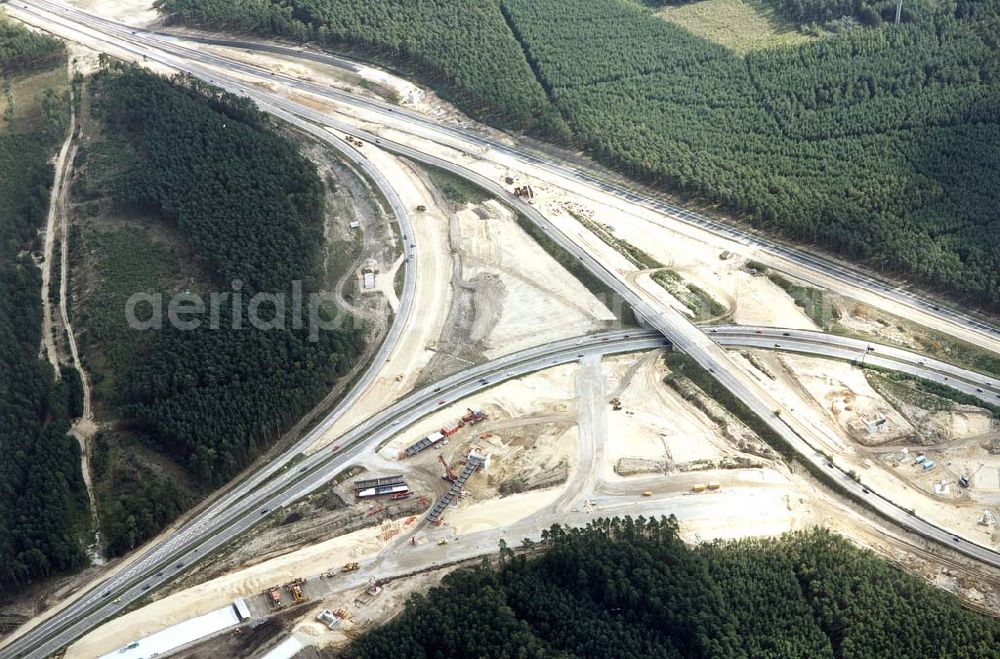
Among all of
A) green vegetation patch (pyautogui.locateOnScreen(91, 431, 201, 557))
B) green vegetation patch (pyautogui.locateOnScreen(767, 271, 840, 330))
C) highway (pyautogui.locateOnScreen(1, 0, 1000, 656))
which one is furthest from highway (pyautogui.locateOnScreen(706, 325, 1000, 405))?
green vegetation patch (pyautogui.locateOnScreen(91, 431, 201, 557))

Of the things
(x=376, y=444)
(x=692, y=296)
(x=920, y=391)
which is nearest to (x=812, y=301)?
(x=692, y=296)

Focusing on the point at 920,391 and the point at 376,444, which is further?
the point at 920,391

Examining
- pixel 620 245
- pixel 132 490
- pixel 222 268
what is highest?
pixel 222 268

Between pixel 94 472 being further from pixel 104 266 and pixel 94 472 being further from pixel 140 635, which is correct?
pixel 104 266

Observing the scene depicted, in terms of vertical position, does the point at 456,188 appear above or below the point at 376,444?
above

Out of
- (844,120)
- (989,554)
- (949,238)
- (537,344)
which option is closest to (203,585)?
(537,344)

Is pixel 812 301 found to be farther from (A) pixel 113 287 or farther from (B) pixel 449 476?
(A) pixel 113 287

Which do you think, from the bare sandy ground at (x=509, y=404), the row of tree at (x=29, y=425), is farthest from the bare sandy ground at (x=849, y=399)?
the row of tree at (x=29, y=425)
